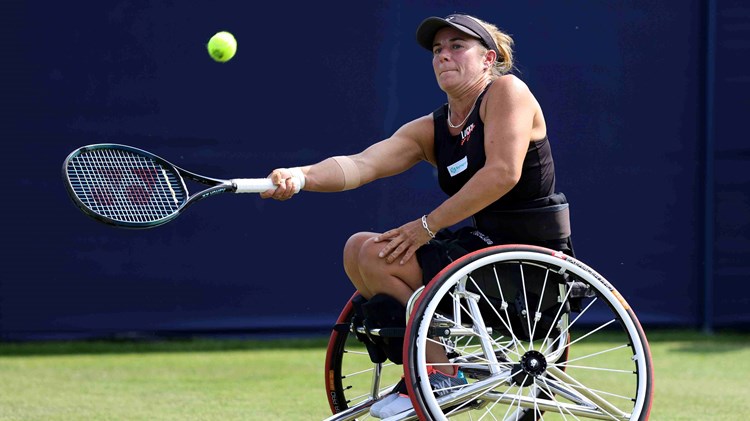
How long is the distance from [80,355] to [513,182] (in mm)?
3003

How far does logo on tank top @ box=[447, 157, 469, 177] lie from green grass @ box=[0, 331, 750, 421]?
1.05 m

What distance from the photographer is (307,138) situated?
224 inches

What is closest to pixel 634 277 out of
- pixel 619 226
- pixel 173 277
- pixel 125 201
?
pixel 619 226

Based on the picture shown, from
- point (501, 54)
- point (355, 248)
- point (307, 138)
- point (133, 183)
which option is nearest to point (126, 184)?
point (133, 183)

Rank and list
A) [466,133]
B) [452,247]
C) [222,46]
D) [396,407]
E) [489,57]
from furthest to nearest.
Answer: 1. [222,46]
2. [489,57]
3. [466,133]
4. [452,247]
5. [396,407]

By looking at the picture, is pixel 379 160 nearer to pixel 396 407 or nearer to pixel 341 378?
pixel 341 378

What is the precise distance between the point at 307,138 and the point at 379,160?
221 centimetres

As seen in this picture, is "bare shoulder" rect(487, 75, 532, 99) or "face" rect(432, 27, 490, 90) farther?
"face" rect(432, 27, 490, 90)

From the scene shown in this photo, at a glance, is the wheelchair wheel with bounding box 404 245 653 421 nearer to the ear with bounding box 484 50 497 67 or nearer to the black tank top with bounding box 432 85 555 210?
the black tank top with bounding box 432 85 555 210

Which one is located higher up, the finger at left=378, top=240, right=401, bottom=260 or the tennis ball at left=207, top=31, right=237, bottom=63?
the tennis ball at left=207, top=31, right=237, bottom=63

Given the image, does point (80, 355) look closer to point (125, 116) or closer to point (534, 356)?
point (125, 116)

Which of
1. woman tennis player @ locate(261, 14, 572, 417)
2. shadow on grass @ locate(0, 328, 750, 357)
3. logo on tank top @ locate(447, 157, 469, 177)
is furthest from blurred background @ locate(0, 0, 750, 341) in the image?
logo on tank top @ locate(447, 157, 469, 177)

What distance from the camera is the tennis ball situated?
536cm

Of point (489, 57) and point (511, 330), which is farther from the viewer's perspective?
point (489, 57)
